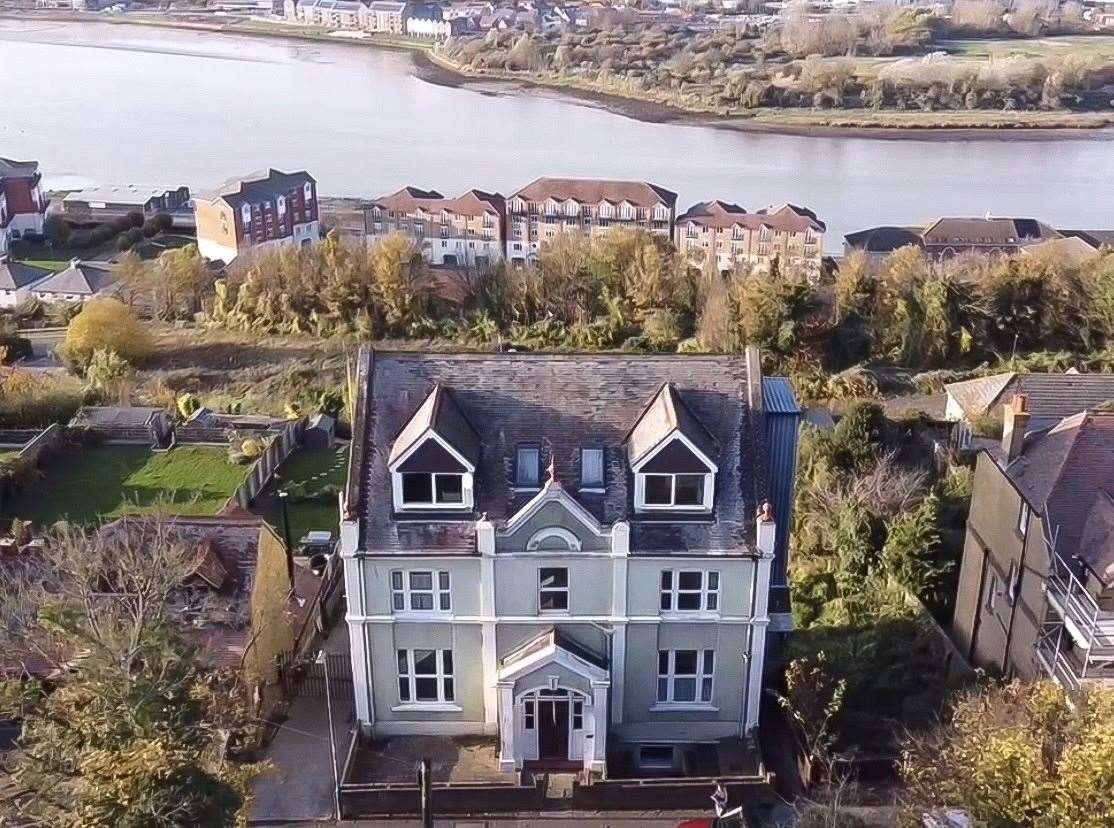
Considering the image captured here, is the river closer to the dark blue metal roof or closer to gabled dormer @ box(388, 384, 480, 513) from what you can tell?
the dark blue metal roof

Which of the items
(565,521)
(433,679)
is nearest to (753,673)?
(565,521)

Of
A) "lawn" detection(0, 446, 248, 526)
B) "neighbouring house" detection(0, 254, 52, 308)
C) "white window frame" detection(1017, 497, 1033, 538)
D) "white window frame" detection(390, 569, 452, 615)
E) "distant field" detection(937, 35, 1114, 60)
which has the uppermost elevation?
"distant field" detection(937, 35, 1114, 60)

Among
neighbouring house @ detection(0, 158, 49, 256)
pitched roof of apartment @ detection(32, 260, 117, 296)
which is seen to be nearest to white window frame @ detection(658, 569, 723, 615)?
pitched roof of apartment @ detection(32, 260, 117, 296)

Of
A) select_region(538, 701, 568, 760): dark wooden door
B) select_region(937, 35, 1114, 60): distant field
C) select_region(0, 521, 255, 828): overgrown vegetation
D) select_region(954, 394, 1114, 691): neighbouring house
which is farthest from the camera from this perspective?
select_region(937, 35, 1114, 60): distant field

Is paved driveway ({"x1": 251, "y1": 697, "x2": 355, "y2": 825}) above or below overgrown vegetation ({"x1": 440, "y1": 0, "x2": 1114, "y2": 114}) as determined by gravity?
below

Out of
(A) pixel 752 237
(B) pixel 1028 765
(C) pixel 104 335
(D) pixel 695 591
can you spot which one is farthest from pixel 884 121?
(B) pixel 1028 765
